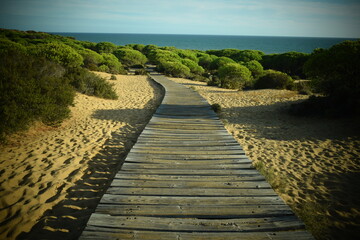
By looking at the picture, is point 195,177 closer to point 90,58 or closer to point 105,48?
point 90,58

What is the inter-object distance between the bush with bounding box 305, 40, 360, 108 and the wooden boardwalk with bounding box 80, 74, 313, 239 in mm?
6434

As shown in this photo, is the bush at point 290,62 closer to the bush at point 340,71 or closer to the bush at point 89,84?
the bush at point 340,71

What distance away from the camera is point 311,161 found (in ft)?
15.5

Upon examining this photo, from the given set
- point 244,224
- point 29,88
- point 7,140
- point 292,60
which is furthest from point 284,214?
point 292,60

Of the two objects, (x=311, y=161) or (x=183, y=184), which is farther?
(x=311, y=161)

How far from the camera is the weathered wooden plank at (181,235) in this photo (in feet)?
6.97

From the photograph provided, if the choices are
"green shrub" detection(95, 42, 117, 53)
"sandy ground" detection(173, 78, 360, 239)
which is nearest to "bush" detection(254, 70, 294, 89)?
"sandy ground" detection(173, 78, 360, 239)

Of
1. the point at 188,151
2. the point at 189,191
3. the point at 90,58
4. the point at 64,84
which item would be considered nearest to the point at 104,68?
the point at 90,58

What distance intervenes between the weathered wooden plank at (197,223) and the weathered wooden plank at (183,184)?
2.08ft

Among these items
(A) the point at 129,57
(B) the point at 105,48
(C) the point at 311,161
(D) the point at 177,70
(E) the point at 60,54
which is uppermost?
(B) the point at 105,48

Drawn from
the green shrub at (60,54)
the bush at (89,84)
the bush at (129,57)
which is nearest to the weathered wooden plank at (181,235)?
the bush at (89,84)

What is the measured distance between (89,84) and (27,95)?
540cm

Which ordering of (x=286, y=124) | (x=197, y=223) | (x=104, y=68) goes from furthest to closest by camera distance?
(x=104, y=68), (x=286, y=124), (x=197, y=223)

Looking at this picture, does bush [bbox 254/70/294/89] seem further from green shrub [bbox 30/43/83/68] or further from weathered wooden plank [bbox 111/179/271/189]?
green shrub [bbox 30/43/83/68]
